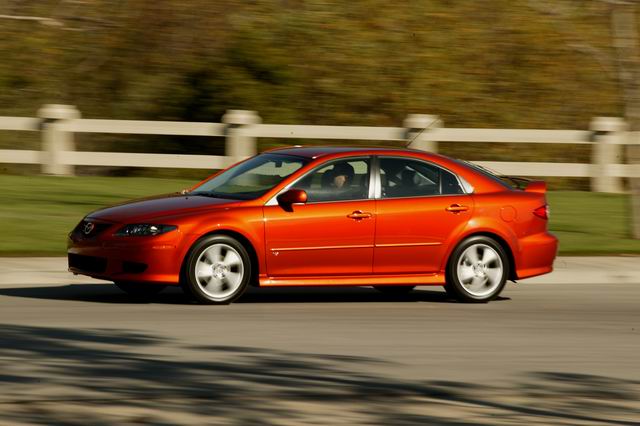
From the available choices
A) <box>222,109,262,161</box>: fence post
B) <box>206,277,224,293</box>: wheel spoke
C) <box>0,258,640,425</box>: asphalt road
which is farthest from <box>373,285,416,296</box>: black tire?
<box>222,109,262,161</box>: fence post

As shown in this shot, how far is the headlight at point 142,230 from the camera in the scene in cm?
1148

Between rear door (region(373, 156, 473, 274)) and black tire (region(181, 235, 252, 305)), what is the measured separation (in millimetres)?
1226

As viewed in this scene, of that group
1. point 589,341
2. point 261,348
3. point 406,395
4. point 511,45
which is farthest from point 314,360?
point 511,45

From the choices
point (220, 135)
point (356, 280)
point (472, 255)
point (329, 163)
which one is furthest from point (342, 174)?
point (220, 135)

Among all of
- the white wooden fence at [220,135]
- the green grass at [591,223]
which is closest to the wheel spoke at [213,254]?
the green grass at [591,223]

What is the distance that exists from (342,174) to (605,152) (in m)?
13.0

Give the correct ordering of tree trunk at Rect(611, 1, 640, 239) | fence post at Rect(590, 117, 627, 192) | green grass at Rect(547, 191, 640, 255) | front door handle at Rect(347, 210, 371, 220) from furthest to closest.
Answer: fence post at Rect(590, 117, 627, 192) < tree trunk at Rect(611, 1, 640, 239) < green grass at Rect(547, 191, 640, 255) < front door handle at Rect(347, 210, 371, 220)

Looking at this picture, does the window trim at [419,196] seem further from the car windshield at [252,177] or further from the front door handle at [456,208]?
the car windshield at [252,177]

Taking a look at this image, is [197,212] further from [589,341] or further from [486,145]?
[486,145]

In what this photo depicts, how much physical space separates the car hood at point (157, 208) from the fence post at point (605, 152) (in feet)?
44.1

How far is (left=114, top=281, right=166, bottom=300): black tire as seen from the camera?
484 inches

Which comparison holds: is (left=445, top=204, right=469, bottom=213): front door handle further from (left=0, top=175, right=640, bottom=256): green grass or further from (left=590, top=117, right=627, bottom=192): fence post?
(left=590, top=117, right=627, bottom=192): fence post

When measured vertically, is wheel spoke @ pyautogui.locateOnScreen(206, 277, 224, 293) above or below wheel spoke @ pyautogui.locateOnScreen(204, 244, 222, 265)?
below

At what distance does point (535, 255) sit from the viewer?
41.7ft
